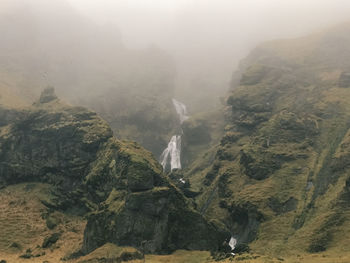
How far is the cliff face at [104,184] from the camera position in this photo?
125625mm

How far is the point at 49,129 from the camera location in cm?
19425

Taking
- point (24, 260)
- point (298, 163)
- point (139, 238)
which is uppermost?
point (298, 163)

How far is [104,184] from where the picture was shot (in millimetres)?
158375

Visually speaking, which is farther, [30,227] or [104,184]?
[104,184]

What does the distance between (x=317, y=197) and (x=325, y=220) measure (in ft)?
81.6

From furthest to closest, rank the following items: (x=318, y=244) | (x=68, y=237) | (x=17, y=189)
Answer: (x=17, y=189), (x=68, y=237), (x=318, y=244)

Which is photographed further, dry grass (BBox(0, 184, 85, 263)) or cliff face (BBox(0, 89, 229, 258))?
dry grass (BBox(0, 184, 85, 263))

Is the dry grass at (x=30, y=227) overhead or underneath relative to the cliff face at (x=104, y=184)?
underneath

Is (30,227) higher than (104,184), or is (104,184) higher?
(104,184)

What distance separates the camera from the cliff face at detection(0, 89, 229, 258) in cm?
12562

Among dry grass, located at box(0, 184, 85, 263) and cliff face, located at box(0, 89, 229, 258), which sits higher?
cliff face, located at box(0, 89, 229, 258)

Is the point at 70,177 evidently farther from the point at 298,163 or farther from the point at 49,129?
the point at 298,163

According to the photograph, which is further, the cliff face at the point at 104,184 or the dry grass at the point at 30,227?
the dry grass at the point at 30,227

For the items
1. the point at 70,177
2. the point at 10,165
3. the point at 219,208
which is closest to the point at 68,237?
the point at 70,177
